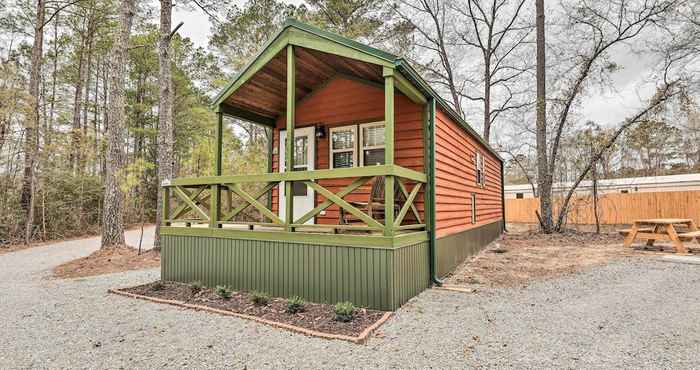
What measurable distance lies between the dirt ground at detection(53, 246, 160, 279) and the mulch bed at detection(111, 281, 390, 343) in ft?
6.86

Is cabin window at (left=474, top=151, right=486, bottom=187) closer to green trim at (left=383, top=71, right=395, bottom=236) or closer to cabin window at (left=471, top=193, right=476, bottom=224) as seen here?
cabin window at (left=471, top=193, right=476, bottom=224)

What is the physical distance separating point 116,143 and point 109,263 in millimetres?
2799

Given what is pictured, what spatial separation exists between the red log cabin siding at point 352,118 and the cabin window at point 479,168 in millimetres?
3544

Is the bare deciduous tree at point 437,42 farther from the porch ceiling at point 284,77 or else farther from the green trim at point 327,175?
the green trim at point 327,175

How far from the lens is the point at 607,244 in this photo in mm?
9422

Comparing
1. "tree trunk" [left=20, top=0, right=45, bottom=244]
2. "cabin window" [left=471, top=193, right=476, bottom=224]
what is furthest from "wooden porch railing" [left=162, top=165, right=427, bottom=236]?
"tree trunk" [left=20, top=0, right=45, bottom=244]

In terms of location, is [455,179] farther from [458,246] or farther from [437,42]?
[437,42]

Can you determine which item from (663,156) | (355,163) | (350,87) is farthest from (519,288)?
(663,156)

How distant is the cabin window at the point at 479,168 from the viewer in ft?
27.4

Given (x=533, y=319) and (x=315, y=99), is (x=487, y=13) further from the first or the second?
(x=533, y=319)

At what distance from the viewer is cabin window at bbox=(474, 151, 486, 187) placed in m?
8.36

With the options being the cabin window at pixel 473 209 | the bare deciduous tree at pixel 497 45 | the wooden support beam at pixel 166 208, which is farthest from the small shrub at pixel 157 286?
the bare deciduous tree at pixel 497 45

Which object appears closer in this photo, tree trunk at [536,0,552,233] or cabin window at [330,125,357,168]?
cabin window at [330,125,357,168]

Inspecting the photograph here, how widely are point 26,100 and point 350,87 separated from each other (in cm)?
996
